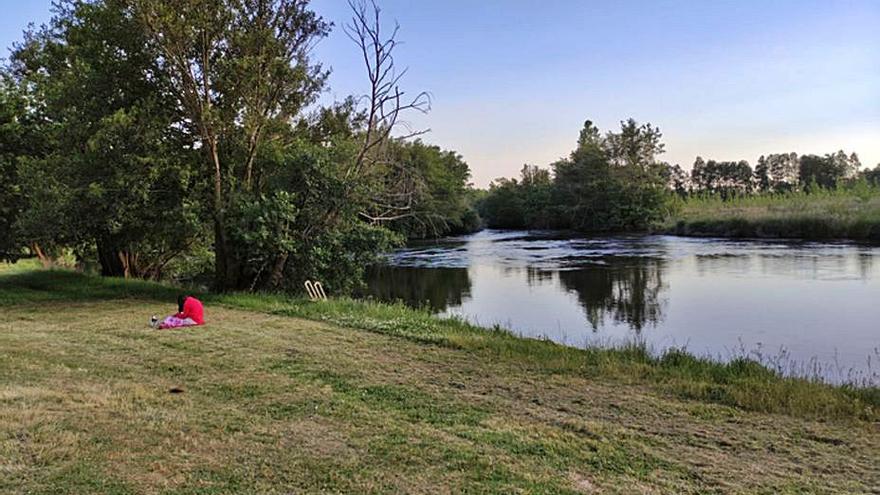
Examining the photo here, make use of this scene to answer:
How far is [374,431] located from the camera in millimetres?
4035

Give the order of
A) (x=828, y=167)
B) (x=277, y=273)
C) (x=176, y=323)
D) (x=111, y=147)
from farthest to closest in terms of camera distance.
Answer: (x=828, y=167), (x=277, y=273), (x=111, y=147), (x=176, y=323)

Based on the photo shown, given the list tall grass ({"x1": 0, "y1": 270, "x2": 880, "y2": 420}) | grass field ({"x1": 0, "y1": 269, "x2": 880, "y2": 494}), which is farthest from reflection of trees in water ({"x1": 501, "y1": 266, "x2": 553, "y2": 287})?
grass field ({"x1": 0, "y1": 269, "x2": 880, "y2": 494})

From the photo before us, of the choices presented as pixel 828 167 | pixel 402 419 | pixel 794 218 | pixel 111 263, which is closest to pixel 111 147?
pixel 111 263

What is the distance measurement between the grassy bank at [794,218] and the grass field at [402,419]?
25.8 metres

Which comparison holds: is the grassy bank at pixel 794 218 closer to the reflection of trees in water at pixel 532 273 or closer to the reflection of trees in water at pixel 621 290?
the reflection of trees in water at pixel 621 290

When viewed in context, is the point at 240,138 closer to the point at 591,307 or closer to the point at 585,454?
the point at 591,307

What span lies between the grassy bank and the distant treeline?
3.94m

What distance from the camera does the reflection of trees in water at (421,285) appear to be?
53.4 ft

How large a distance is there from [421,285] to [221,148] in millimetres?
9047

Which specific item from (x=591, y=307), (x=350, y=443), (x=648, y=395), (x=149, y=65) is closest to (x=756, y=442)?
(x=648, y=395)

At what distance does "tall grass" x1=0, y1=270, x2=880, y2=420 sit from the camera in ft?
16.8

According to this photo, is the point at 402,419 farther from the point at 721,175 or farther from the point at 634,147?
the point at 721,175

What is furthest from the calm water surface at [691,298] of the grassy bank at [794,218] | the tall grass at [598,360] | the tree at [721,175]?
the tree at [721,175]

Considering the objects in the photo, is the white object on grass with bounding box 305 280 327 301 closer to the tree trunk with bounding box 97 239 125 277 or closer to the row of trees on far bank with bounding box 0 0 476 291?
the row of trees on far bank with bounding box 0 0 476 291
